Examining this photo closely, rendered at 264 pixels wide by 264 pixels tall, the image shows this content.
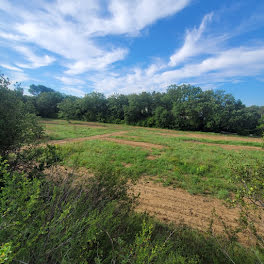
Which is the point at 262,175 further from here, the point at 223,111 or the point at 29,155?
the point at 223,111

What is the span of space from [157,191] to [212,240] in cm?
243

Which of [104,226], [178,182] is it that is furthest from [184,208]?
[104,226]

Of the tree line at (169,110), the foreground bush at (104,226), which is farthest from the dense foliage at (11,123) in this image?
the tree line at (169,110)

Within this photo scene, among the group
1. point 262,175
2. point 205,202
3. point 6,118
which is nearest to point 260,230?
point 205,202

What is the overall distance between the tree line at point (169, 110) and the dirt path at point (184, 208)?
25111 mm

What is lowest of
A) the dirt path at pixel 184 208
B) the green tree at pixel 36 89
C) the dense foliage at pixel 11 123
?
the dirt path at pixel 184 208

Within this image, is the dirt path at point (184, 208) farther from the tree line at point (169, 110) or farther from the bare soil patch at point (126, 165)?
the tree line at point (169, 110)

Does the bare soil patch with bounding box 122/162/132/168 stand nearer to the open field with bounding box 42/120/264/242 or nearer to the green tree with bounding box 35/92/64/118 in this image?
the open field with bounding box 42/120/264/242

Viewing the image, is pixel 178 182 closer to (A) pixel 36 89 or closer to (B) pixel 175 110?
(B) pixel 175 110

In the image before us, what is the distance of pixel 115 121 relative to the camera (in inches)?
1613

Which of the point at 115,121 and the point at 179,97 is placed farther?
the point at 115,121

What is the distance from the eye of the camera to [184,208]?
4457 mm

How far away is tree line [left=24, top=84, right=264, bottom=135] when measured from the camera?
98.5ft

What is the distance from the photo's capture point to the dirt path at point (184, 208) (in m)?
3.89
